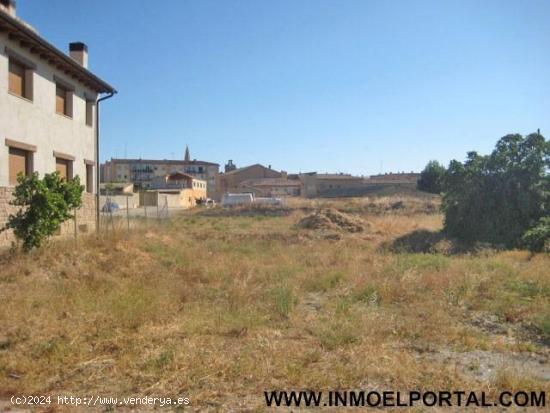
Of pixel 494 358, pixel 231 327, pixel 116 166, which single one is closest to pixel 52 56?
pixel 231 327

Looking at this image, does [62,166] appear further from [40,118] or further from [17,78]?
[17,78]

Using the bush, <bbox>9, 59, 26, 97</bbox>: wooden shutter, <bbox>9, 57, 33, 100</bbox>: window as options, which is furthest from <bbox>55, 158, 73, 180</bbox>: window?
the bush

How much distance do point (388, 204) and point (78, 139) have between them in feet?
104

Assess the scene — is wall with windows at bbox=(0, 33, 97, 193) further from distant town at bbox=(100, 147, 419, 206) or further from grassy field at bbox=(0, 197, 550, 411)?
distant town at bbox=(100, 147, 419, 206)

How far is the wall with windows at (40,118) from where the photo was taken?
1295 centimetres

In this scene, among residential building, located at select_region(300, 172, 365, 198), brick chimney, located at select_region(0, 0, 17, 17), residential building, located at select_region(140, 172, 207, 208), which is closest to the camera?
brick chimney, located at select_region(0, 0, 17, 17)

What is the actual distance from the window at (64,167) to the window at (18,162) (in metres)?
1.91

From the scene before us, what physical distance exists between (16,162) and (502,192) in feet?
63.1

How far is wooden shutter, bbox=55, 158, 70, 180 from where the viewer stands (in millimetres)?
16250

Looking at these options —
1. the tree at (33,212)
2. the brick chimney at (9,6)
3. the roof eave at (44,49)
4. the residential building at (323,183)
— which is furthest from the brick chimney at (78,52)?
the residential building at (323,183)

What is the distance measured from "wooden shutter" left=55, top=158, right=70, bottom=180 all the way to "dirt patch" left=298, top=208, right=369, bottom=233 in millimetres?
12475

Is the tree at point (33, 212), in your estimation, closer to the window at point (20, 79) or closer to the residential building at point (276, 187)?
the window at point (20, 79)

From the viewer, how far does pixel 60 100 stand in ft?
54.1

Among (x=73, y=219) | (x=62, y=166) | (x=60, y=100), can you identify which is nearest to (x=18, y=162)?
(x=73, y=219)
